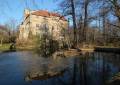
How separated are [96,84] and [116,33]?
13.7m

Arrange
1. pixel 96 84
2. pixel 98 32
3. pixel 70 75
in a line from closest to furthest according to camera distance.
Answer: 1. pixel 96 84
2. pixel 70 75
3. pixel 98 32

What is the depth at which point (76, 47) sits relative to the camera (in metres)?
31.9

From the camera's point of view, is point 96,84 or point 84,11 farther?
point 84,11

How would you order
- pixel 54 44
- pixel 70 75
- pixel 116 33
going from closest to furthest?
pixel 70 75 < pixel 116 33 < pixel 54 44

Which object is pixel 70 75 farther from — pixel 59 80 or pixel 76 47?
pixel 76 47

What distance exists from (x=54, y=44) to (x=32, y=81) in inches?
988

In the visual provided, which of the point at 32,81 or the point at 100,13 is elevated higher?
the point at 100,13

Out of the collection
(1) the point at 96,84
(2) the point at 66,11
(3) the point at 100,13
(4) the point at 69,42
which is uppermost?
(2) the point at 66,11

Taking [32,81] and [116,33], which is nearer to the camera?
[32,81]

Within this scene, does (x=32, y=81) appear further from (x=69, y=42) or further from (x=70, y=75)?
(x=69, y=42)

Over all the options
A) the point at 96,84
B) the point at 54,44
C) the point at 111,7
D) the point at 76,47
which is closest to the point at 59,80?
the point at 96,84

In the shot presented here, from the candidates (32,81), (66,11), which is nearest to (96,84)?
(32,81)

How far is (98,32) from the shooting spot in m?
55.4

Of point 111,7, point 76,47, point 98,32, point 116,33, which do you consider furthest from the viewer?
point 98,32
